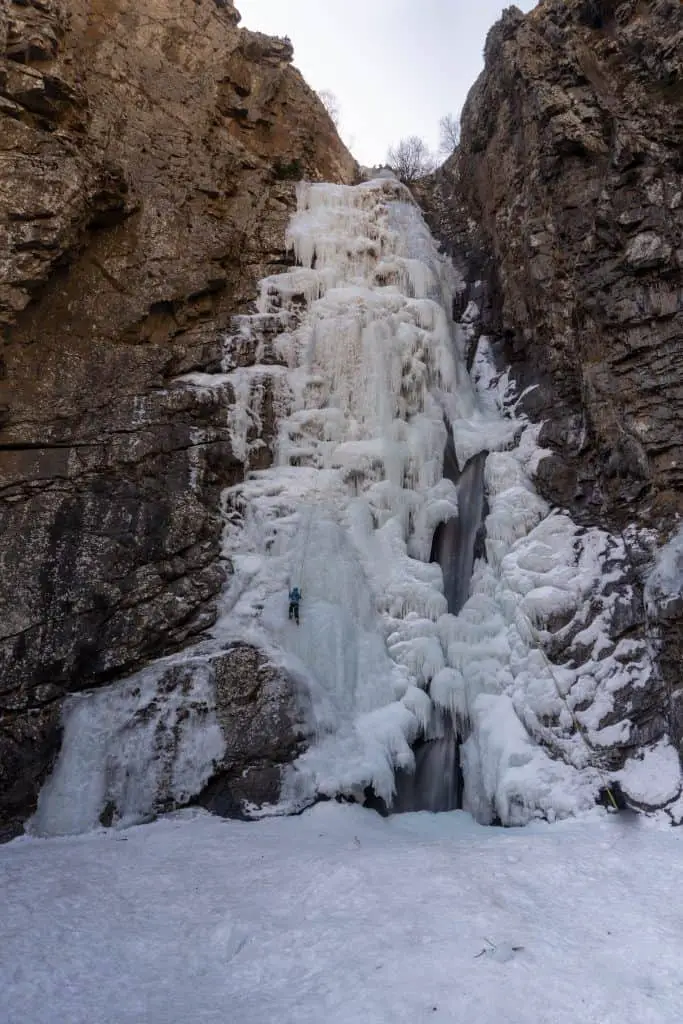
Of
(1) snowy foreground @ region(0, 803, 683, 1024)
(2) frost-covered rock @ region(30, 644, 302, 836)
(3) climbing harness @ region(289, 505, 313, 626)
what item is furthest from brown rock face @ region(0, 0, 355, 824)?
(1) snowy foreground @ region(0, 803, 683, 1024)

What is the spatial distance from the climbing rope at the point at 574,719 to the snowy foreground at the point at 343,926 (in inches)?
13.5

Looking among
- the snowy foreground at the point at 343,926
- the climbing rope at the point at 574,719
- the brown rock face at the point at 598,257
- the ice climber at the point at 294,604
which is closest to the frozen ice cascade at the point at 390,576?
the climbing rope at the point at 574,719

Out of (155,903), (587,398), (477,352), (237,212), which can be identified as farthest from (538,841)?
(237,212)

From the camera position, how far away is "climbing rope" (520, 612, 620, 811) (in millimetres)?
7609

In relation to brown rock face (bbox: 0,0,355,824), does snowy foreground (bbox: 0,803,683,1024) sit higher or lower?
lower

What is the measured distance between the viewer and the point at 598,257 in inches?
439

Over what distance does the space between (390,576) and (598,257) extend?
629 cm

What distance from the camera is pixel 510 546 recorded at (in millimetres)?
10047

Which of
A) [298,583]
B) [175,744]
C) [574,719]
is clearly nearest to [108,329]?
[298,583]

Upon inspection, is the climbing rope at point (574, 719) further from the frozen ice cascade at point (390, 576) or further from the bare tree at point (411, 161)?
the bare tree at point (411, 161)

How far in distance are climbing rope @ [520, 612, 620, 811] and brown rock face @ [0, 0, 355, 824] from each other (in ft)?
14.5

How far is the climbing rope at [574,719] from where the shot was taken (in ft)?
25.0

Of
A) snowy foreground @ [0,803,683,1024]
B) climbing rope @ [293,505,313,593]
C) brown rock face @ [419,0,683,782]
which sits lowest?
snowy foreground @ [0,803,683,1024]

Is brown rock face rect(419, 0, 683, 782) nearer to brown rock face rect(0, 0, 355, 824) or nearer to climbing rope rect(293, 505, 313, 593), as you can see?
climbing rope rect(293, 505, 313, 593)
